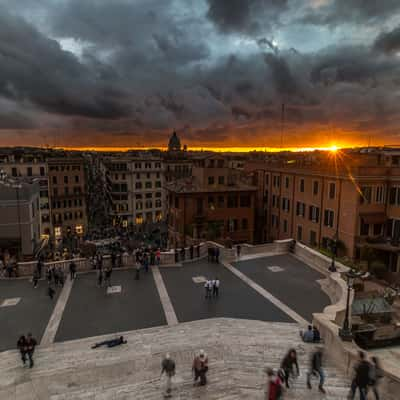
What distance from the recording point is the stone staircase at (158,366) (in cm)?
989

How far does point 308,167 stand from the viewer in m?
39.8

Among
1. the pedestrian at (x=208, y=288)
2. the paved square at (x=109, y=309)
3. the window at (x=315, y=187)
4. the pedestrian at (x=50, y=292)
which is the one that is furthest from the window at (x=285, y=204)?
the pedestrian at (x=50, y=292)

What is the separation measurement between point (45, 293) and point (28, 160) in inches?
2025

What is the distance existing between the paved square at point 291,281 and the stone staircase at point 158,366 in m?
2.85

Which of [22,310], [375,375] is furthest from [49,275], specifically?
[375,375]

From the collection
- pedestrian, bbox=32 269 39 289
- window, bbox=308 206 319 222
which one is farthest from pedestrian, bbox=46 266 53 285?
window, bbox=308 206 319 222

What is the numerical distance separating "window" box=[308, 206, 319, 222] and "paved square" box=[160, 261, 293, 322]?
20.7 meters

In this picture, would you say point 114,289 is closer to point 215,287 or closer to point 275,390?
point 215,287

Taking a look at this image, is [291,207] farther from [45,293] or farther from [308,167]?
[45,293]

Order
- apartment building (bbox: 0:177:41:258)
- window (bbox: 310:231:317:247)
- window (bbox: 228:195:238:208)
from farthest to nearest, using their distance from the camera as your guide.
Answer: window (bbox: 228:195:238:208), window (bbox: 310:231:317:247), apartment building (bbox: 0:177:41:258)

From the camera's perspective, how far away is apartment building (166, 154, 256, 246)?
41719 millimetres

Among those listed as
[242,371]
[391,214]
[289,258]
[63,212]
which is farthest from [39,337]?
[63,212]

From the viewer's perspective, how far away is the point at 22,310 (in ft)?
53.4

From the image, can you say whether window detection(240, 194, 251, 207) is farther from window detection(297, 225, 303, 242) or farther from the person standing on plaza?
the person standing on plaza
